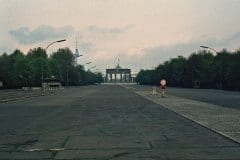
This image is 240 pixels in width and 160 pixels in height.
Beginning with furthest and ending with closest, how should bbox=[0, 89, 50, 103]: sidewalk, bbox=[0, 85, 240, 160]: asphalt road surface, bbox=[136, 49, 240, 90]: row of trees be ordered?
1. bbox=[136, 49, 240, 90]: row of trees
2. bbox=[0, 89, 50, 103]: sidewalk
3. bbox=[0, 85, 240, 160]: asphalt road surface

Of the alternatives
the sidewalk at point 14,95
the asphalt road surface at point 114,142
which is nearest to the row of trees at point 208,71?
the sidewalk at point 14,95

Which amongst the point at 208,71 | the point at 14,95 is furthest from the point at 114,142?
the point at 208,71

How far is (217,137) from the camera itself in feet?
51.3

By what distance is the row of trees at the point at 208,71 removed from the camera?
98125 millimetres

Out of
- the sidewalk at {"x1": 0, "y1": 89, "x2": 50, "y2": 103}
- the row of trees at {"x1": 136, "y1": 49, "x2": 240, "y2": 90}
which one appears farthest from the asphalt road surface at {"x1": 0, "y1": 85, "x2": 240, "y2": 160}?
the row of trees at {"x1": 136, "y1": 49, "x2": 240, "y2": 90}

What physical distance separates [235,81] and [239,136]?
8367 cm

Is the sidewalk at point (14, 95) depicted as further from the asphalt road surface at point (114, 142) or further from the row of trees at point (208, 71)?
the row of trees at point (208, 71)

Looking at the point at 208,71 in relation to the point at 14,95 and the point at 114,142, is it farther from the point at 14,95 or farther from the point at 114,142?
the point at 114,142

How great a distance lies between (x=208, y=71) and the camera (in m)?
116

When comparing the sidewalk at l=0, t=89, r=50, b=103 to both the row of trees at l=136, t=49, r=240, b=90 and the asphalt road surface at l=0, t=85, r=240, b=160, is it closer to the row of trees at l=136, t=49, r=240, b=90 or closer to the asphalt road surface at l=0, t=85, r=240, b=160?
the asphalt road surface at l=0, t=85, r=240, b=160

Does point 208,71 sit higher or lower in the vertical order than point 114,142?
higher

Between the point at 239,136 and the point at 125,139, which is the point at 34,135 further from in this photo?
the point at 239,136

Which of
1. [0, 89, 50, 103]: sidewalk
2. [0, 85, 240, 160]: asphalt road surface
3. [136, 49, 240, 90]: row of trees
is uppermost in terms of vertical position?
[136, 49, 240, 90]: row of trees

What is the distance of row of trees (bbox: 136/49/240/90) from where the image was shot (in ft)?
322
